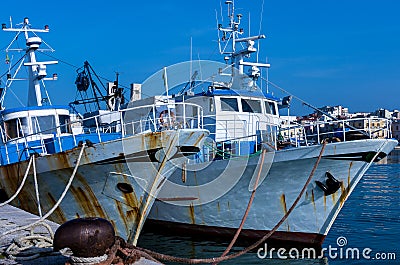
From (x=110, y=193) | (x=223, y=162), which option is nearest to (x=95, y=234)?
(x=110, y=193)

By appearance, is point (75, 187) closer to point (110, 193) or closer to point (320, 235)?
point (110, 193)

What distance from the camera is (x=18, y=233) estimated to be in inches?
→ 272

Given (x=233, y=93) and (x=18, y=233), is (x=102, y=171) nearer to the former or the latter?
(x=18, y=233)

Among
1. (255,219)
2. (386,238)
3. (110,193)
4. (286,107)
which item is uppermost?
(286,107)

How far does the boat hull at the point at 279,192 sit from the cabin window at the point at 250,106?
4278 mm

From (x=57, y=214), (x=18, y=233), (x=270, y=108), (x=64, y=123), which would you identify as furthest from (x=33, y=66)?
(x=18, y=233)

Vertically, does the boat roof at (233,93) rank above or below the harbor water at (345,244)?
above

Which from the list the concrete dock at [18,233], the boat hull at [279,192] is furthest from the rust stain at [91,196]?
the boat hull at [279,192]

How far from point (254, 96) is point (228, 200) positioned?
4.84 meters

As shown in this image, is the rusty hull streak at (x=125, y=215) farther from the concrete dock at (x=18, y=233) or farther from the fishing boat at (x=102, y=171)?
the concrete dock at (x=18, y=233)

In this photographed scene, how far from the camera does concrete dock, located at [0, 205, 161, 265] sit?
5.05m

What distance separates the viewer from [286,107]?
1845 cm

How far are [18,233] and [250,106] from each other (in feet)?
35.2

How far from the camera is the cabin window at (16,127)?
45.7 ft
